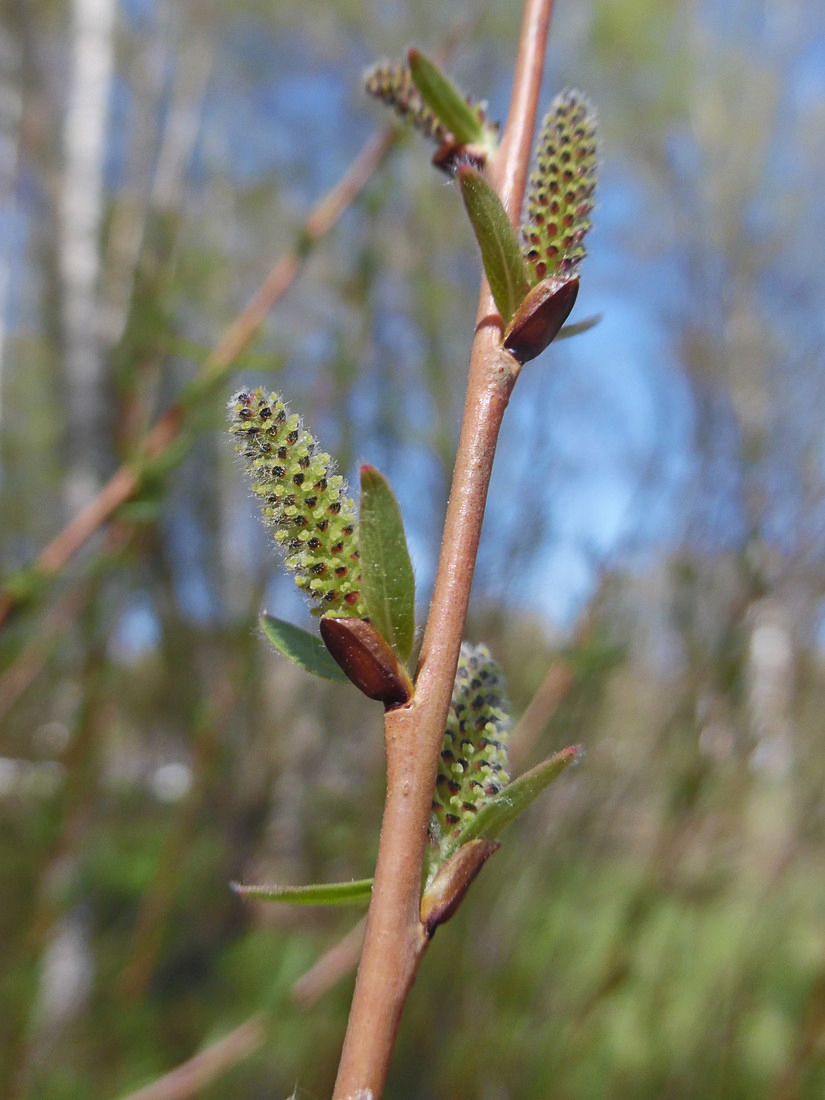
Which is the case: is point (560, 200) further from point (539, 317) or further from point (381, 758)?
point (381, 758)

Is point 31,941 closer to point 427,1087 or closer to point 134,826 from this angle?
point 427,1087

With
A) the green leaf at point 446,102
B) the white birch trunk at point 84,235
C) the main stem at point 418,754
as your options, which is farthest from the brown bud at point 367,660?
the white birch trunk at point 84,235

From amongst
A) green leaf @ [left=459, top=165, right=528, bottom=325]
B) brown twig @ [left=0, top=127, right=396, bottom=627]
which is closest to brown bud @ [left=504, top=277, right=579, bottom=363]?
green leaf @ [left=459, top=165, right=528, bottom=325]

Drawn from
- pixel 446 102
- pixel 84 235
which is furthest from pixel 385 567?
pixel 84 235

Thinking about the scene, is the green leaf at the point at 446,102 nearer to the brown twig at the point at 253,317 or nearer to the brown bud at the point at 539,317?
the brown bud at the point at 539,317

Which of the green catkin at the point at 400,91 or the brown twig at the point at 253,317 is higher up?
the brown twig at the point at 253,317
